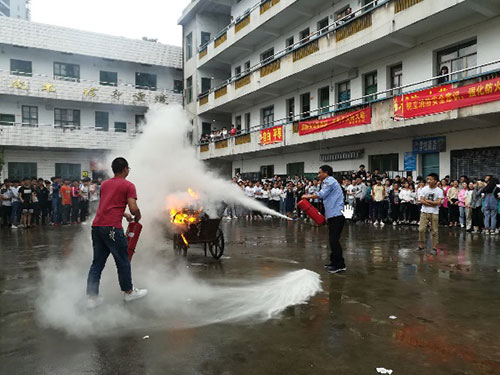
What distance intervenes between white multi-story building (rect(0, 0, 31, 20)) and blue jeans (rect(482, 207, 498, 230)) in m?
80.2

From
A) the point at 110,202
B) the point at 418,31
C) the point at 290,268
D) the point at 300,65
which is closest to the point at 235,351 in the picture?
the point at 110,202

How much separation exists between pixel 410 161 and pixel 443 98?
374 cm

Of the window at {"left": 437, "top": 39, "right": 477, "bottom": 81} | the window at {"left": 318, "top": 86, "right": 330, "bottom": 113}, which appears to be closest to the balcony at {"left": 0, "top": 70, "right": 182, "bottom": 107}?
the window at {"left": 318, "top": 86, "right": 330, "bottom": 113}

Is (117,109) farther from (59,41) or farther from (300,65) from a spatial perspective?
(300,65)

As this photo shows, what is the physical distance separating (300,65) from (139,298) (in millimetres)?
17963

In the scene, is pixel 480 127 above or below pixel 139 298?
above

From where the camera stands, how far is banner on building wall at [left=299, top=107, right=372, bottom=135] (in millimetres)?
17234

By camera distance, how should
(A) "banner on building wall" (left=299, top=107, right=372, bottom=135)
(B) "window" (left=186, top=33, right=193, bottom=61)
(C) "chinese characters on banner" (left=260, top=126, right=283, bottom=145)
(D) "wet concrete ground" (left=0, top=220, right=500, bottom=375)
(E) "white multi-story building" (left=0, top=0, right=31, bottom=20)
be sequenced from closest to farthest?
(D) "wet concrete ground" (left=0, top=220, right=500, bottom=375), (A) "banner on building wall" (left=299, top=107, right=372, bottom=135), (C) "chinese characters on banner" (left=260, top=126, right=283, bottom=145), (B) "window" (left=186, top=33, right=193, bottom=61), (E) "white multi-story building" (left=0, top=0, right=31, bottom=20)

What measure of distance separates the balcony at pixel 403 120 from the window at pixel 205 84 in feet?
30.8

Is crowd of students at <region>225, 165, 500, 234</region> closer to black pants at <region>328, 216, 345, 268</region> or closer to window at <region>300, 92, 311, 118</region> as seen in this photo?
black pants at <region>328, 216, 345, 268</region>

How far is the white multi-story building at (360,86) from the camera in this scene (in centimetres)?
1426

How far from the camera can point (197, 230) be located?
27.3ft

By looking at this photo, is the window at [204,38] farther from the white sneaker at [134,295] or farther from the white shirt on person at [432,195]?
the white sneaker at [134,295]

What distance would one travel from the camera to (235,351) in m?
3.76
